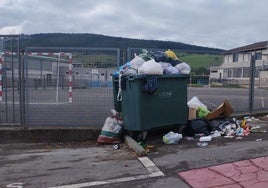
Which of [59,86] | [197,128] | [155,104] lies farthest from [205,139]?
[59,86]

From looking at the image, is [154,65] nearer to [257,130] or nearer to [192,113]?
[192,113]

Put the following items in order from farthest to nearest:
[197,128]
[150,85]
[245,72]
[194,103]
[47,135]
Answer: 1. [245,72]
2. [194,103]
3. [47,135]
4. [197,128]
5. [150,85]

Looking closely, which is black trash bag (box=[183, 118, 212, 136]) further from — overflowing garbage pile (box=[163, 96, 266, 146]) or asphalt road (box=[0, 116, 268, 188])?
asphalt road (box=[0, 116, 268, 188])

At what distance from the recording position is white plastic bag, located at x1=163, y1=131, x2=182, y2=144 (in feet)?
26.5

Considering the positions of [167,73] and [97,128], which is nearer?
[167,73]

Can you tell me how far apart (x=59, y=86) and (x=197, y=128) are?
3.53 meters

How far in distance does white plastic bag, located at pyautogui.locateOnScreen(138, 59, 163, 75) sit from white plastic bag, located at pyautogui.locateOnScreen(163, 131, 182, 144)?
4.09 feet

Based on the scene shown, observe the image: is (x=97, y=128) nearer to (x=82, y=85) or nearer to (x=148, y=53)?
(x=82, y=85)

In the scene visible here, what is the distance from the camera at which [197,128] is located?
8.59m

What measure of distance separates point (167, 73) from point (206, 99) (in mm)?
2844

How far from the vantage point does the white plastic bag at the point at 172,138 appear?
26.5 ft

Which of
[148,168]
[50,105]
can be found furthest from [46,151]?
[148,168]

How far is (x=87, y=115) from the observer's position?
9.70m

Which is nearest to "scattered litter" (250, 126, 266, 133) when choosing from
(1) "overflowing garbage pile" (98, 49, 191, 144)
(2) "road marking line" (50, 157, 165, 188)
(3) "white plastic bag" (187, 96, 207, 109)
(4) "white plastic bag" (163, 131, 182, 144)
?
(3) "white plastic bag" (187, 96, 207, 109)
